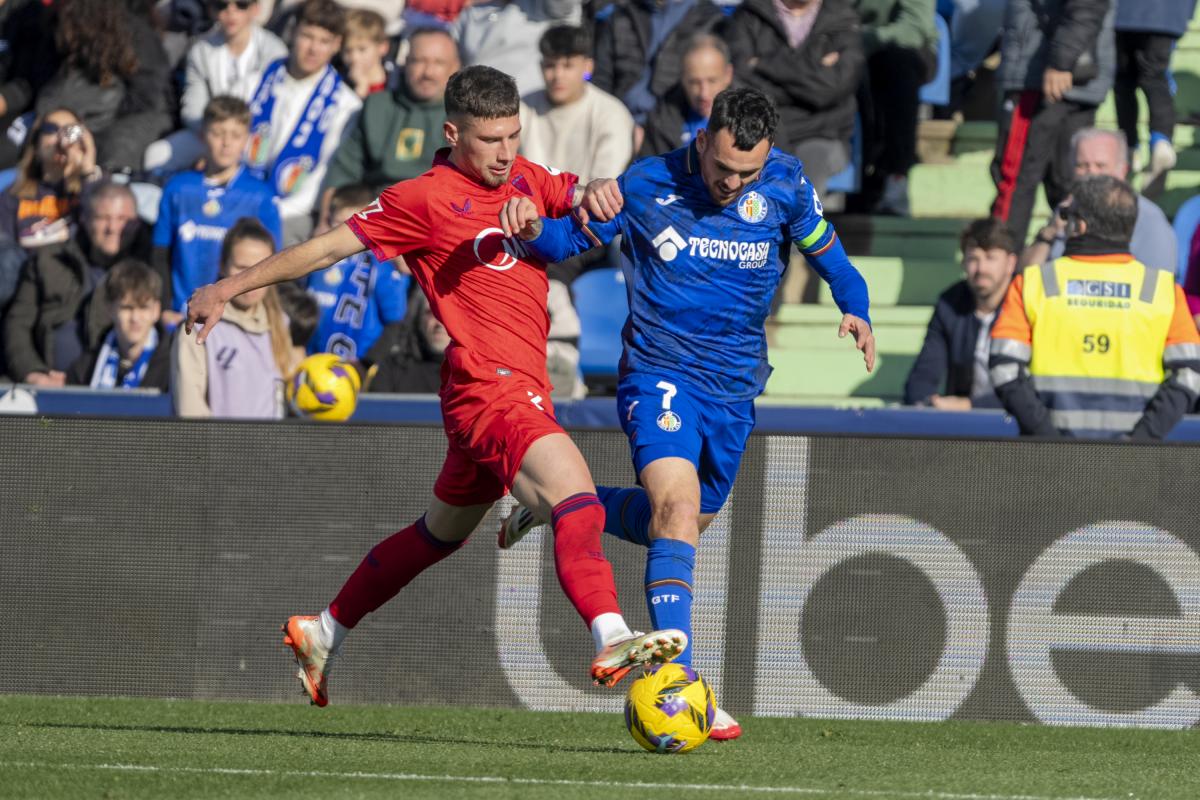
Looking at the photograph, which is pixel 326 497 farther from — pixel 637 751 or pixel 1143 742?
pixel 1143 742

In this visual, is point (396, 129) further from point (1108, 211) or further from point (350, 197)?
point (1108, 211)

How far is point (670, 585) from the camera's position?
21.2 feet

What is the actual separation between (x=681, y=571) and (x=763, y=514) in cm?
194

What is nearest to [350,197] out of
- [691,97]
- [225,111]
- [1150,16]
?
[225,111]

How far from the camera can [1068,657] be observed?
27.4ft

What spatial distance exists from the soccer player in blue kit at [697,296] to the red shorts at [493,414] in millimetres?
393

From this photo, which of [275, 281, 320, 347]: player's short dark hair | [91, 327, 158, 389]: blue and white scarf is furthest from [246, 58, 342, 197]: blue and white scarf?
[91, 327, 158, 389]: blue and white scarf

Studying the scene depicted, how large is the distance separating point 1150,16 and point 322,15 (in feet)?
16.9

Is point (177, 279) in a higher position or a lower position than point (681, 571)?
lower

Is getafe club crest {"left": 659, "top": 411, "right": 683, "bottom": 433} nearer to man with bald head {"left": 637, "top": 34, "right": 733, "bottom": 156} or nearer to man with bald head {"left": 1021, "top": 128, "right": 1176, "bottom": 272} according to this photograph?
man with bald head {"left": 1021, "top": 128, "right": 1176, "bottom": 272}

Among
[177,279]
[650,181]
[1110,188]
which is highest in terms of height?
[650,181]

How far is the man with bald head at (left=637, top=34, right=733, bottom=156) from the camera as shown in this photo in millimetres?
11211

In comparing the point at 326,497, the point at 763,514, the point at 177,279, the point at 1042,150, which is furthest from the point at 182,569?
the point at 1042,150

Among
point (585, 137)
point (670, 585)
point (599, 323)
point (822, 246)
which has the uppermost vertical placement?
point (822, 246)
